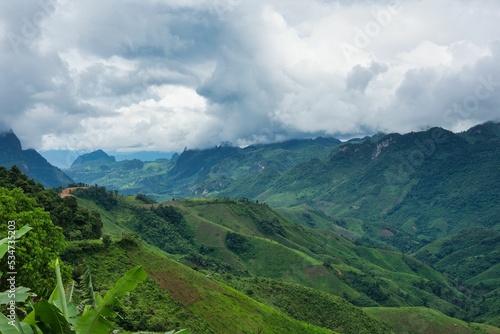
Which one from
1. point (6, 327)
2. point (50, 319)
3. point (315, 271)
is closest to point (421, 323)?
point (315, 271)

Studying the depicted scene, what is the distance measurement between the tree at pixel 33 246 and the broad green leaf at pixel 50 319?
85.7 feet

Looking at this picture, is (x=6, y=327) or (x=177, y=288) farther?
(x=177, y=288)

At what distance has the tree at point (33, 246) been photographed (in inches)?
1356

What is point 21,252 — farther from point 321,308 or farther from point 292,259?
point 292,259

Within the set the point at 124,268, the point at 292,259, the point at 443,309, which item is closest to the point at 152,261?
the point at 124,268

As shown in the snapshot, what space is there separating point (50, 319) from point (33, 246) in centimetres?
3289

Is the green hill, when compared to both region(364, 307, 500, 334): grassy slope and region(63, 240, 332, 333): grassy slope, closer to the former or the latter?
region(63, 240, 332, 333): grassy slope

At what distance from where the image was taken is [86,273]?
39.8 ft

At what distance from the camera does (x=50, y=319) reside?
7539 mm

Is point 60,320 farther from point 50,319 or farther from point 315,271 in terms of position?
point 315,271

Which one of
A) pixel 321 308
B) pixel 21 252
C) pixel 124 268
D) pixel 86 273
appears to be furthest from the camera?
pixel 321 308

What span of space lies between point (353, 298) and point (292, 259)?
30.8 meters

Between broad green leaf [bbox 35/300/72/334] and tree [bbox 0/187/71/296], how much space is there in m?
26.1

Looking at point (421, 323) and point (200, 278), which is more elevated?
point (200, 278)
